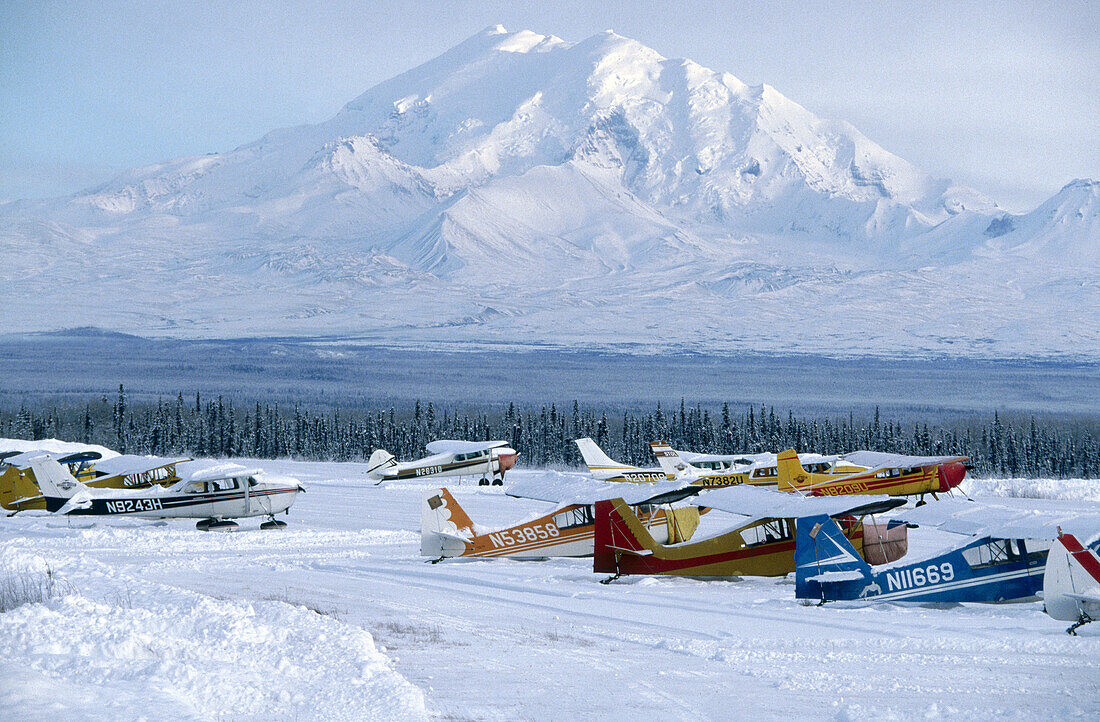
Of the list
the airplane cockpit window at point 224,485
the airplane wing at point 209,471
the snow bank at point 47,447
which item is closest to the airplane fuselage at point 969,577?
the airplane wing at point 209,471

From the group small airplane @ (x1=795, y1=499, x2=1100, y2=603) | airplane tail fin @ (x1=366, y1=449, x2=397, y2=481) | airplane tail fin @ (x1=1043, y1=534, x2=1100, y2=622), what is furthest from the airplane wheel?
airplane tail fin @ (x1=1043, y1=534, x2=1100, y2=622)

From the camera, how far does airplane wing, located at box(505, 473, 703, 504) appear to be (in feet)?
68.3

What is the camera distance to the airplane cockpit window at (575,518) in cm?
2238

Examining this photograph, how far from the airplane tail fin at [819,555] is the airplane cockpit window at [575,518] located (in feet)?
19.9

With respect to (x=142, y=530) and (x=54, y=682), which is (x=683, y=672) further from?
(x=142, y=530)

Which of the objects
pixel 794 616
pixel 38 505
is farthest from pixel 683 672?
pixel 38 505

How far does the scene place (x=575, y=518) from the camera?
2239 centimetres

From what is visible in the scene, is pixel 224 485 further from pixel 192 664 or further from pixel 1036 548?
pixel 1036 548

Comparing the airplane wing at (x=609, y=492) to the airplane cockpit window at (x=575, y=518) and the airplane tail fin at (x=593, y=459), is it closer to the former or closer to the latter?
the airplane cockpit window at (x=575, y=518)

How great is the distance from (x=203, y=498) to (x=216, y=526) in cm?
87

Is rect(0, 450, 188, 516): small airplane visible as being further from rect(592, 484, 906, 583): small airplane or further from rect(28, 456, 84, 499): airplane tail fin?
rect(592, 484, 906, 583): small airplane

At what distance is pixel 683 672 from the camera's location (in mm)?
13078

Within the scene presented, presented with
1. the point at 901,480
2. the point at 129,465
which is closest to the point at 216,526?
the point at 129,465

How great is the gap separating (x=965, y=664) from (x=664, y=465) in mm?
28478
